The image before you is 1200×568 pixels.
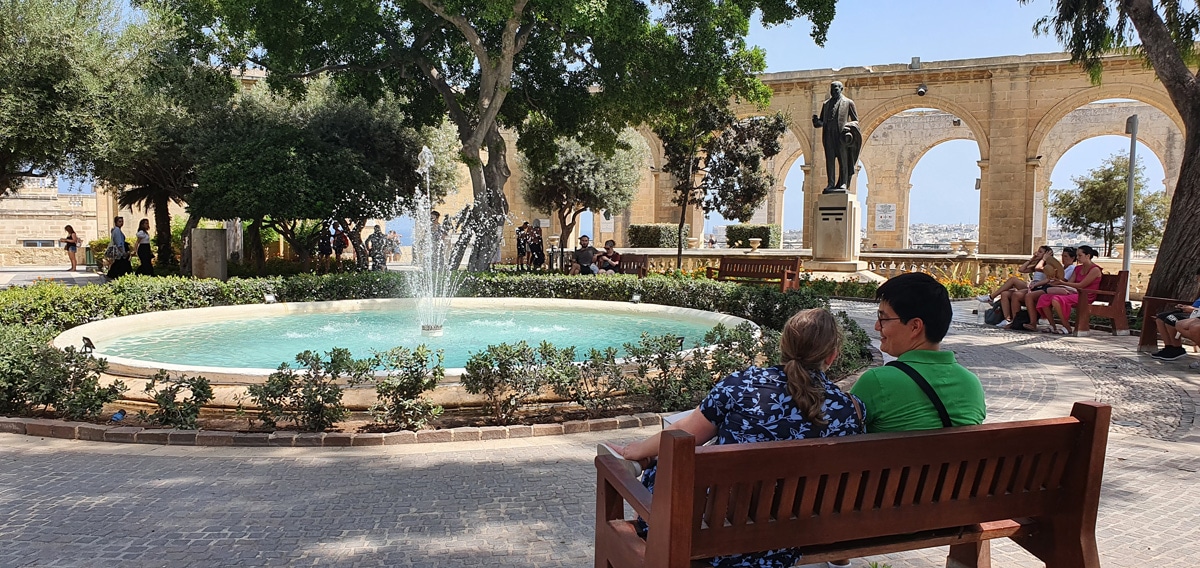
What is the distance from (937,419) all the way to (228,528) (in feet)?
9.46

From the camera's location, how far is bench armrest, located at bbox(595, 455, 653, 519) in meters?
2.14

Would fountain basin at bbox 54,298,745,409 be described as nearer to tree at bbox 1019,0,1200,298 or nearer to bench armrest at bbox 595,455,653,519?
bench armrest at bbox 595,455,653,519

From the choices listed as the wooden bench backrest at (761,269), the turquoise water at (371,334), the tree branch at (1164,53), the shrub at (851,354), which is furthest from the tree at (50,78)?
the tree branch at (1164,53)

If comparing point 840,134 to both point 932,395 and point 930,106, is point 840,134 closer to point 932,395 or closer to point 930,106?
point 930,106

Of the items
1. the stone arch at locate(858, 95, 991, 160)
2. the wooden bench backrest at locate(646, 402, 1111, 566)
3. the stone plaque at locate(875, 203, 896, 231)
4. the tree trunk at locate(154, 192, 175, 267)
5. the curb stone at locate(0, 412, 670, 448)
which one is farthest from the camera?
the stone plaque at locate(875, 203, 896, 231)

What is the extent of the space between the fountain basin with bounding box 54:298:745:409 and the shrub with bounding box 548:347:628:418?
64 centimetres

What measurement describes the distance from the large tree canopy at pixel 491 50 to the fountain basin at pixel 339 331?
4486 mm

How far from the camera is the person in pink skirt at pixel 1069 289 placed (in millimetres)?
9531

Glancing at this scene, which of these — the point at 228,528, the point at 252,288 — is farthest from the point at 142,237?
the point at 228,528

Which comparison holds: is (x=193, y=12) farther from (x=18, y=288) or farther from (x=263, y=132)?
(x=18, y=288)

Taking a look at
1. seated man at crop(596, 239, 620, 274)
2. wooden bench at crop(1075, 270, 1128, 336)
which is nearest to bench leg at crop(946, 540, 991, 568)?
wooden bench at crop(1075, 270, 1128, 336)

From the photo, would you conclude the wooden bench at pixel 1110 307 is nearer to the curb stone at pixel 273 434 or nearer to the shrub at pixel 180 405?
the curb stone at pixel 273 434

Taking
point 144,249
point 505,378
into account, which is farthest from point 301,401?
point 144,249

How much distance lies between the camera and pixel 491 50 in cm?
1555
